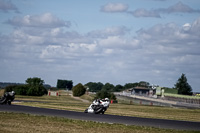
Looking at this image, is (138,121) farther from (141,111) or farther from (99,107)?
(141,111)

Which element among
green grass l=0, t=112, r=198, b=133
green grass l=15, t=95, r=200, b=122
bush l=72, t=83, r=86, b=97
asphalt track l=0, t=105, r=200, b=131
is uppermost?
bush l=72, t=83, r=86, b=97

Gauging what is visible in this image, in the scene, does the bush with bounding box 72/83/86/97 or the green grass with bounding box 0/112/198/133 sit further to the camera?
the bush with bounding box 72/83/86/97

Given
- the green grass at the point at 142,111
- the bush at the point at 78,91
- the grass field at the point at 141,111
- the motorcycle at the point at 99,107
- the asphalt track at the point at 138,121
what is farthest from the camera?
the bush at the point at 78,91

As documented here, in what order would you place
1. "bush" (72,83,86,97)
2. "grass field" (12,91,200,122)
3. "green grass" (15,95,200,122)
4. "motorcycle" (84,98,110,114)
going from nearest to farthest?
"motorcycle" (84,98,110,114) < "green grass" (15,95,200,122) < "grass field" (12,91,200,122) < "bush" (72,83,86,97)

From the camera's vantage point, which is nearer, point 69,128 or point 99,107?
point 69,128

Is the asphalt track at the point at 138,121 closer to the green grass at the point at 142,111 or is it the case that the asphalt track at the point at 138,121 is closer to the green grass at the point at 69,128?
the green grass at the point at 69,128

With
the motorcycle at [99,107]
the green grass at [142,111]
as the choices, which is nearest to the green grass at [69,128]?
the motorcycle at [99,107]

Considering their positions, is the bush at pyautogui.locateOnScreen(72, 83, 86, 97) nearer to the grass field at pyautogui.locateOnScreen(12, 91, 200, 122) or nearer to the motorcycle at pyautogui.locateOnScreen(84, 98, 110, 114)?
the grass field at pyautogui.locateOnScreen(12, 91, 200, 122)

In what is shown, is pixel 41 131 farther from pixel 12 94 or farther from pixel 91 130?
pixel 12 94

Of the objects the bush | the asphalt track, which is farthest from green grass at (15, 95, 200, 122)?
the bush

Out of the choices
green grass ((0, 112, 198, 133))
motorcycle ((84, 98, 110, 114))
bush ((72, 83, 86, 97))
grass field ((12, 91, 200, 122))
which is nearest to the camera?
green grass ((0, 112, 198, 133))

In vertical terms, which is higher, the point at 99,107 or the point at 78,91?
the point at 78,91

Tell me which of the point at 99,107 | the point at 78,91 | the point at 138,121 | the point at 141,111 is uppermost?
the point at 78,91

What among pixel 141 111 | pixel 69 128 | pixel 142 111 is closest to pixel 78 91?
pixel 142 111
